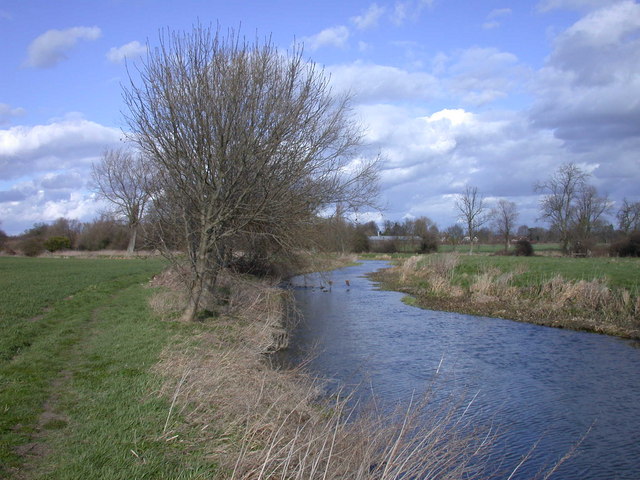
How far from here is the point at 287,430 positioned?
639 centimetres

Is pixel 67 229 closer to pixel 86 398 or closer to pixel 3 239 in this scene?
pixel 3 239

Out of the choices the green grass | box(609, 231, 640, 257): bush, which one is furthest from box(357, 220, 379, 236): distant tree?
box(609, 231, 640, 257): bush

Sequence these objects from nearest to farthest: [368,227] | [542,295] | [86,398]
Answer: [86,398]
[542,295]
[368,227]

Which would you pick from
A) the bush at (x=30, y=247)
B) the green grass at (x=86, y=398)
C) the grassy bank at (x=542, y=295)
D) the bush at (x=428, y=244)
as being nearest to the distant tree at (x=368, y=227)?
the grassy bank at (x=542, y=295)

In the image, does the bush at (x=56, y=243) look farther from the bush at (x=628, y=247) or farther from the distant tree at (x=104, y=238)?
the bush at (x=628, y=247)

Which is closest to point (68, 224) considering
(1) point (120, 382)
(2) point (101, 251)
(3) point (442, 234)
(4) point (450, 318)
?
(2) point (101, 251)

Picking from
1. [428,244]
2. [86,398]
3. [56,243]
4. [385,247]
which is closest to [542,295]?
[86,398]

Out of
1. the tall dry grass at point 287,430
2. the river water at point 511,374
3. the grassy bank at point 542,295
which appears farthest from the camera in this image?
the grassy bank at point 542,295

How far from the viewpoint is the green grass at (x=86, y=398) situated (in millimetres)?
5234

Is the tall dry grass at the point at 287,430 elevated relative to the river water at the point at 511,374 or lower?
elevated

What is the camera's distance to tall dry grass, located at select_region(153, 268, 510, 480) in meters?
5.17

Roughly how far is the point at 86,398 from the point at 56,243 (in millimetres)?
67592

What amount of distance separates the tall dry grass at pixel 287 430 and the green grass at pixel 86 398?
13.9 inches

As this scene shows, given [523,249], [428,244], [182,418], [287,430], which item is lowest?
[287,430]
